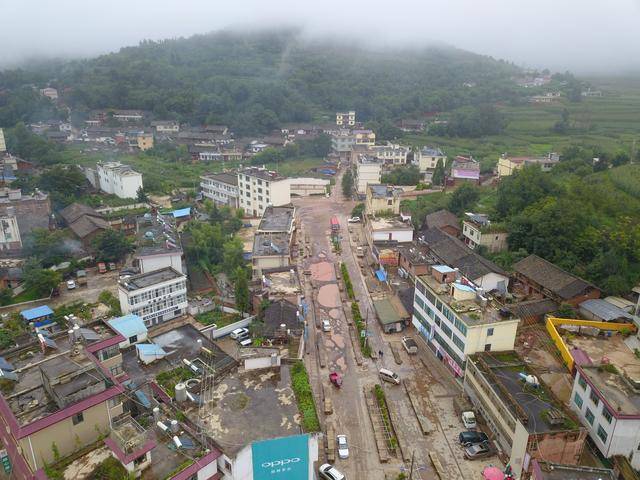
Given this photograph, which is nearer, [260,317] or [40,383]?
[40,383]

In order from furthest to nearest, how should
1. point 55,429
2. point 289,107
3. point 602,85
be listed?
1. point 602,85
2. point 289,107
3. point 55,429

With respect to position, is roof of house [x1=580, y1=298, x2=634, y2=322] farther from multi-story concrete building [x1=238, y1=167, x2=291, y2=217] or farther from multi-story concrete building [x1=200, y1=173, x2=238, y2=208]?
multi-story concrete building [x1=200, y1=173, x2=238, y2=208]

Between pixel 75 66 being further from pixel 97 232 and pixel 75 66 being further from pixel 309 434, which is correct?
pixel 309 434

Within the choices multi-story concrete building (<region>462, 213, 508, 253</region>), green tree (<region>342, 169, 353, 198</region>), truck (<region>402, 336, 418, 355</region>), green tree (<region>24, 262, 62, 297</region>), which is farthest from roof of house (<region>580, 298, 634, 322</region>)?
green tree (<region>24, 262, 62, 297</region>)

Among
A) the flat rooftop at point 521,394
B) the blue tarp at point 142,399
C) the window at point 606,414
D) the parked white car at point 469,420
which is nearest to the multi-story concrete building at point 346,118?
the flat rooftop at point 521,394

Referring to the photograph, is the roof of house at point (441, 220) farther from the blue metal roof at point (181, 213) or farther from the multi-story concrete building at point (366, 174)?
the blue metal roof at point (181, 213)

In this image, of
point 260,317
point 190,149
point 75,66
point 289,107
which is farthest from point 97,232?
point 75,66

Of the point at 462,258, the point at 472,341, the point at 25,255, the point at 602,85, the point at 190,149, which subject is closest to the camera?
the point at 472,341
